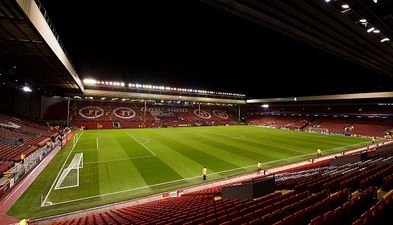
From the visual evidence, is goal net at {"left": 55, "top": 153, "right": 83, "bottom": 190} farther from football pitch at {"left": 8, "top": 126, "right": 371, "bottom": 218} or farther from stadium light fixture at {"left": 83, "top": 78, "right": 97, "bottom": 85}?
stadium light fixture at {"left": 83, "top": 78, "right": 97, "bottom": 85}

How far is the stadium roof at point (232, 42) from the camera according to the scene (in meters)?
11.1

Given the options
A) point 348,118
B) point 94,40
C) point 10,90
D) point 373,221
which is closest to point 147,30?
point 94,40

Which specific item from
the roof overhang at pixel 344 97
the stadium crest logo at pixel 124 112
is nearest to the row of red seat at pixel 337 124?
the roof overhang at pixel 344 97

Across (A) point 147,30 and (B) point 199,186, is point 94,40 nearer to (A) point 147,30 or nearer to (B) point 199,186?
(A) point 147,30

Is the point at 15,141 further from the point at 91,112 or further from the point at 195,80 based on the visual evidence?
the point at 195,80

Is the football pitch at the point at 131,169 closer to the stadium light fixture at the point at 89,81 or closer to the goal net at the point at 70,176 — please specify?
the goal net at the point at 70,176

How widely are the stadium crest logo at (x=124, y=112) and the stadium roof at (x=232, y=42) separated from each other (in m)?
10.1

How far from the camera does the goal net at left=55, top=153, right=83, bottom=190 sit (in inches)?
608

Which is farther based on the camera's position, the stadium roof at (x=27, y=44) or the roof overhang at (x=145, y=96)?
the roof overhang at (x=145, y=96)

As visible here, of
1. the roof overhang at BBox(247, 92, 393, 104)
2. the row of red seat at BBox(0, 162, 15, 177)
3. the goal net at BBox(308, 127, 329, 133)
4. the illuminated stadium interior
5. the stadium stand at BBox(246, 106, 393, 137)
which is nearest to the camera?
the illuminated stadium interior

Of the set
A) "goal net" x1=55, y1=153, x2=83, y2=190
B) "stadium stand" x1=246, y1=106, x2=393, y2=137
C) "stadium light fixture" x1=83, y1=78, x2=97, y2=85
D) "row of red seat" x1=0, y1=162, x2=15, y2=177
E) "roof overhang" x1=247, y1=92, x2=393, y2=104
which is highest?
"stadium light fixture" x1=83, y1=78, x2=97, y2=85

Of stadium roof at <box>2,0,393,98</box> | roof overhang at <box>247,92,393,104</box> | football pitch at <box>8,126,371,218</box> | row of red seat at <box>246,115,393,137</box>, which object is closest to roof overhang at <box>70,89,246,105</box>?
stadium roof at <box>2,0,393,98</box>

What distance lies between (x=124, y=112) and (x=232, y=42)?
44787mm

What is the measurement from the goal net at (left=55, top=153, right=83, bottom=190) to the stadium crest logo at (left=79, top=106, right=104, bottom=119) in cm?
3792
